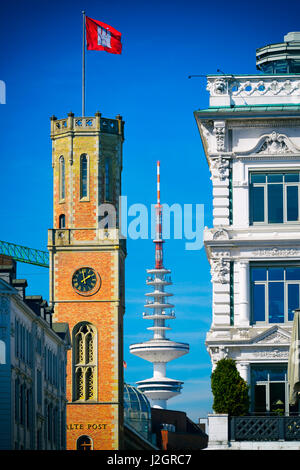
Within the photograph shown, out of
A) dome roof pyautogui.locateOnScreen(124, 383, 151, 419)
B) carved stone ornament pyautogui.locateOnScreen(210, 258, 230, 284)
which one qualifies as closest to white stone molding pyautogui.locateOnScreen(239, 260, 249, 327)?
carved stone ornament pyautogui.locateOnScreen(210, 258, 230, 284)

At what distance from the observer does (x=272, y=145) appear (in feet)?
165

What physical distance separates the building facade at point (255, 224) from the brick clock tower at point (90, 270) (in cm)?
6382

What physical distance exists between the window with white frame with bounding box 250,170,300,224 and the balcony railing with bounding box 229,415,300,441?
356 inches

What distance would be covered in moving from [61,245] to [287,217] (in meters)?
69.4

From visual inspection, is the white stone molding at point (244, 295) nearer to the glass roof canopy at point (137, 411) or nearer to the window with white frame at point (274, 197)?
the window with white frame at point (274, 197)

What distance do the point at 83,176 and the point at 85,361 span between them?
16.8 metres

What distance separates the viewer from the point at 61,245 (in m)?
118

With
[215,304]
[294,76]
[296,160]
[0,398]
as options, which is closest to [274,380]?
[215,304]

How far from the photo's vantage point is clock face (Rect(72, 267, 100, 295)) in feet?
382

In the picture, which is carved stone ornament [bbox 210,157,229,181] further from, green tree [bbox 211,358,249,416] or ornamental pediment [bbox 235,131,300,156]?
green tree [bbox 211,358,249,416]

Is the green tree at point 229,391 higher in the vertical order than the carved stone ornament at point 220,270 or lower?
lower

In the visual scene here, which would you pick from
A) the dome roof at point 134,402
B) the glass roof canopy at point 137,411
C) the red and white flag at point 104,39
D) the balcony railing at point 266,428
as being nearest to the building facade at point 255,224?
the balcony railing at point 266,428

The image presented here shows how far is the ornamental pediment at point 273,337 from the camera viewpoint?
4825 centimetres

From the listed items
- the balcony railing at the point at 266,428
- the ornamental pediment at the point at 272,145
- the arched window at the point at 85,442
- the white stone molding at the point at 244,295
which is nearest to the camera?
the balcony railing at the point at 266,428
